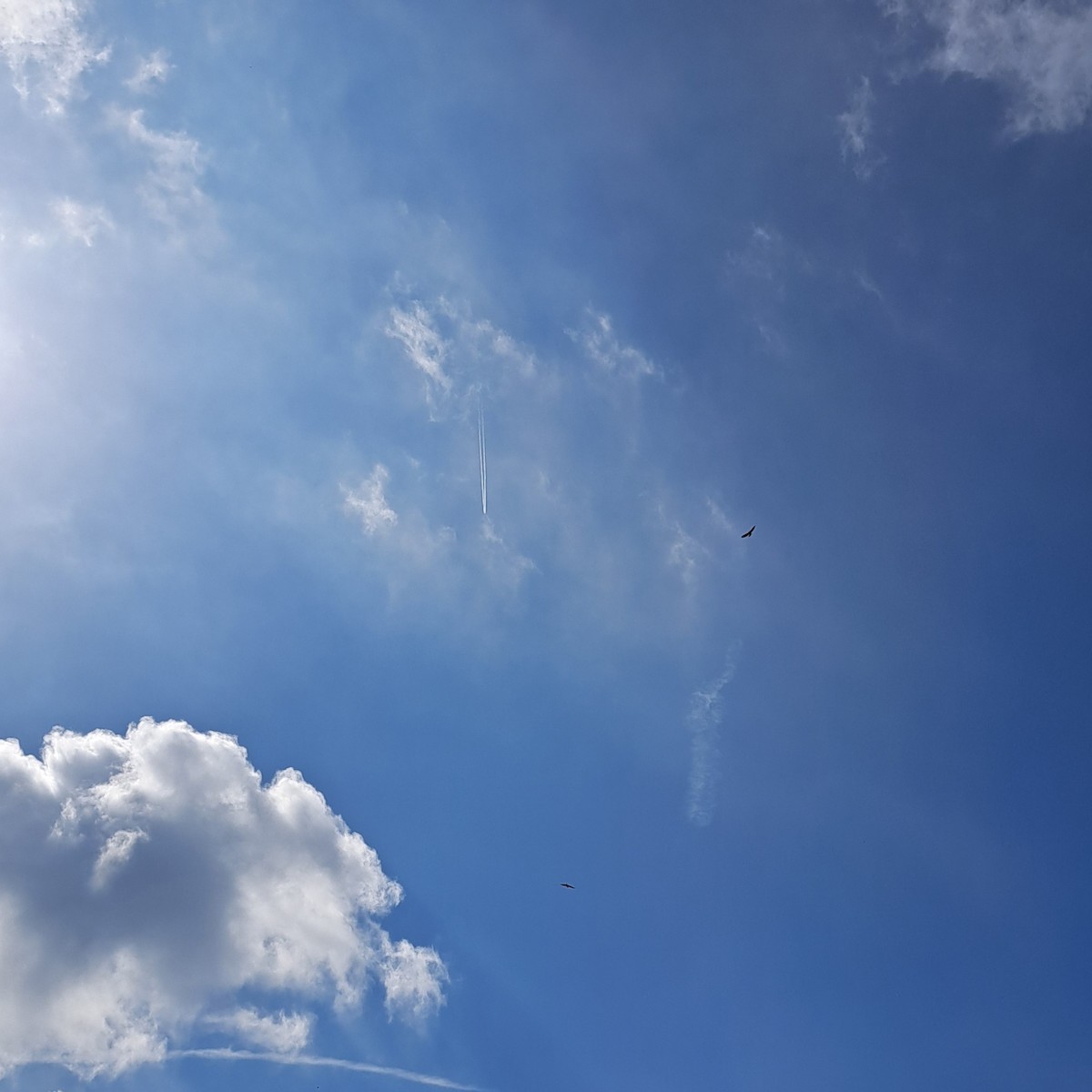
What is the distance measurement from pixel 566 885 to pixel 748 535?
81755 millimetres

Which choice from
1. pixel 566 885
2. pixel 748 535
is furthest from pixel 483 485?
pixel 566 885

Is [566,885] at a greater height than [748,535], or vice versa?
[748,535]

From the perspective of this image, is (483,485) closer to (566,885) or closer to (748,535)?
(748,535)

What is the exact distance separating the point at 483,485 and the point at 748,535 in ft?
189

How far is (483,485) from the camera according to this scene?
554ft

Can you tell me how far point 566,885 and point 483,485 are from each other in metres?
85.8

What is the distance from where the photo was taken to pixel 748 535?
162 meters

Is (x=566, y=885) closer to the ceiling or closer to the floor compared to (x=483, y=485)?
closer to the floor

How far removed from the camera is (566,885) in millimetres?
159250
